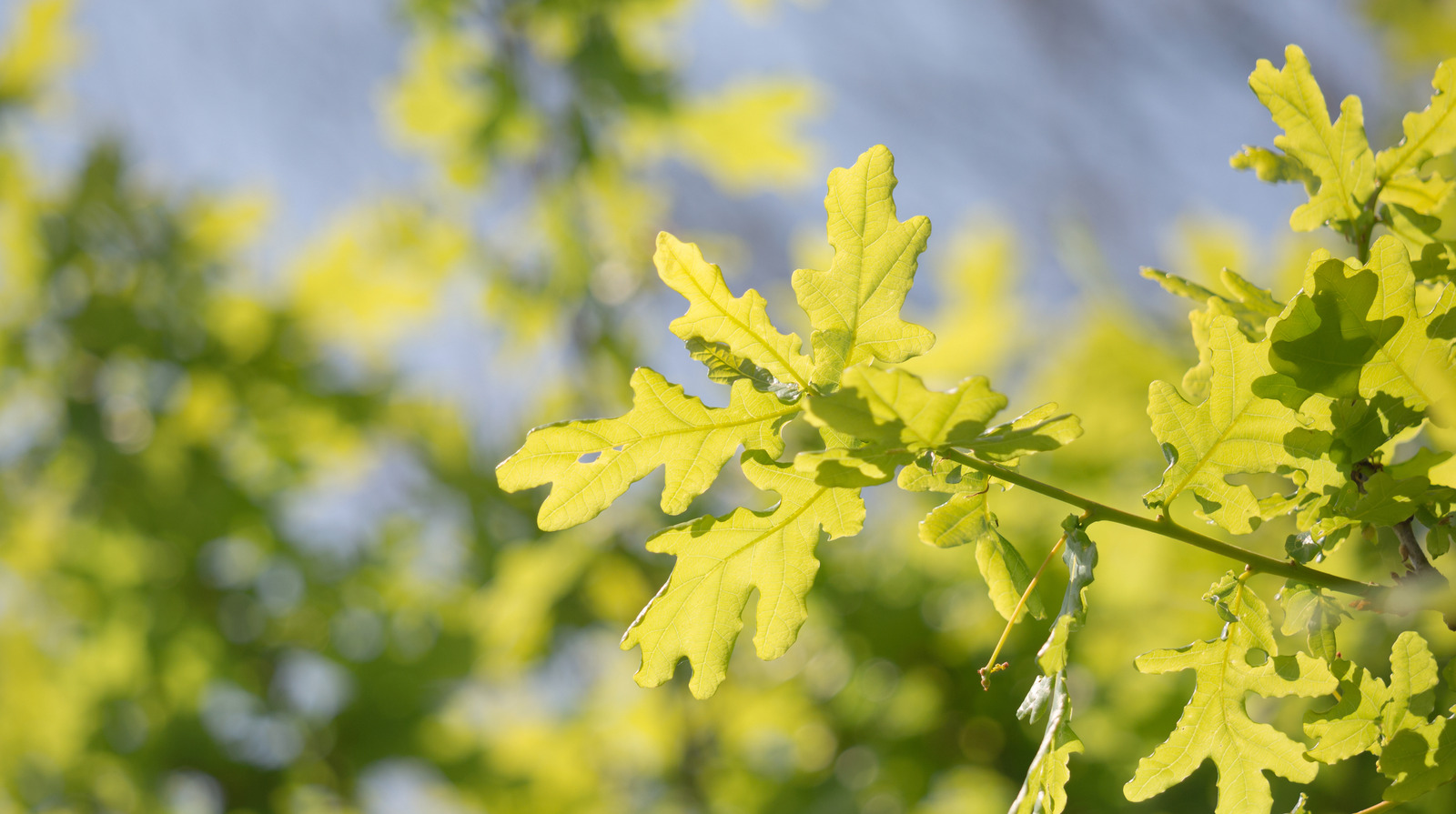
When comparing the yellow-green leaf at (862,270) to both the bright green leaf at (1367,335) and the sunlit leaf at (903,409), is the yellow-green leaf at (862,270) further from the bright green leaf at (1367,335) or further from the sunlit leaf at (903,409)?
the bright green leaf at (1367,335)

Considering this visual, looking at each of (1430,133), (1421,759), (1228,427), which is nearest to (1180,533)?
(1228,427)

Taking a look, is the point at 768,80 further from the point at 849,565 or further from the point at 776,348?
the point at 776,348

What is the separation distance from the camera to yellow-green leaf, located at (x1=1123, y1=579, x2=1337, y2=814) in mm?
498

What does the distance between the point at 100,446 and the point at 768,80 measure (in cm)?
222

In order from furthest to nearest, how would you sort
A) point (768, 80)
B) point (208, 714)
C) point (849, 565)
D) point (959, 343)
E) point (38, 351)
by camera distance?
point (38, 351) < point (208, 714) < point (768, 80) < point (959, 343) < point (849, 565)

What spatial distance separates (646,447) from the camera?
0.51 metres

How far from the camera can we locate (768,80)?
249 cm

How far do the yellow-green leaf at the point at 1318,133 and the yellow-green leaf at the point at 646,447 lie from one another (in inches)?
13.2

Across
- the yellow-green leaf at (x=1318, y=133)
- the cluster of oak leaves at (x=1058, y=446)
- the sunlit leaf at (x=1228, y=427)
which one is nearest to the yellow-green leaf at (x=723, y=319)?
the cluster of oak leaves at (x=1058, y=446)

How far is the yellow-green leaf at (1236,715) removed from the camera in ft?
1.63

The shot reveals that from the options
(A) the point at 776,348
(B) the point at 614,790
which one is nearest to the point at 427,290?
(B) the point at 614,790

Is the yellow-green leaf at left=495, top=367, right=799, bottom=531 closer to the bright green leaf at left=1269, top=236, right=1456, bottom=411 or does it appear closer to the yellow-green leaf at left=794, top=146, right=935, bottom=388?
the yellow-green leaf at left=794, top=146, right=935, bottom=388

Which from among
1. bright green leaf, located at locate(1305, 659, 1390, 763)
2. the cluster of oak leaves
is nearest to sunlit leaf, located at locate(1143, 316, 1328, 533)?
the cluster of oak leaves

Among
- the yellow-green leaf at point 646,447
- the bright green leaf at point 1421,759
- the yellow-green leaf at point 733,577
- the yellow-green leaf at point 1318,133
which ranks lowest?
the bright green leaf at point 1421,759
